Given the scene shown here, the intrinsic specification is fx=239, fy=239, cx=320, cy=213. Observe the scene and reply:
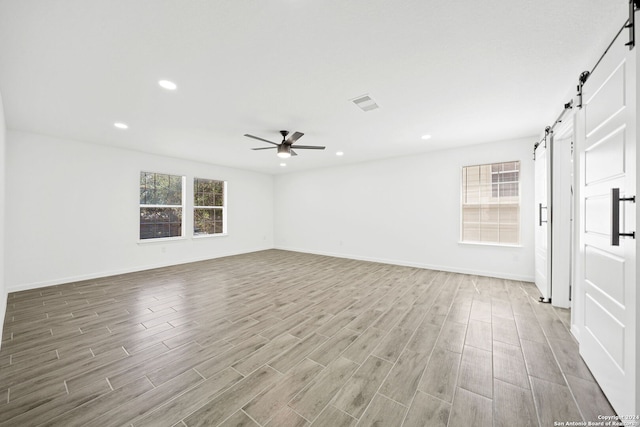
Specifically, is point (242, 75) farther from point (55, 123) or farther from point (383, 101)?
point (55, 123)

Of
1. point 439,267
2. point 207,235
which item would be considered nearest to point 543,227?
point 439,267

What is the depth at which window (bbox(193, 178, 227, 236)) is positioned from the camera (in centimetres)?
654

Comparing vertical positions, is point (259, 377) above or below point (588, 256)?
below

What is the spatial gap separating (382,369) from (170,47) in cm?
319

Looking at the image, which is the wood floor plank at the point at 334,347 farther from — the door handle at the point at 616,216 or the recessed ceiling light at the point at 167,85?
the recessed ceiling light at the point at 167,85

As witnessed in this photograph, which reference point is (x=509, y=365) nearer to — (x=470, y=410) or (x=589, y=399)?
(x=589, y=399)

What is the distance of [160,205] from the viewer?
228 inches

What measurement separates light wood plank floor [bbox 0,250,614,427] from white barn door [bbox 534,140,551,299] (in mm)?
317

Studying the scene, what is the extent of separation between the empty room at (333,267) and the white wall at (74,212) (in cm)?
3

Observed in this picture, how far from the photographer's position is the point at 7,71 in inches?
92.2

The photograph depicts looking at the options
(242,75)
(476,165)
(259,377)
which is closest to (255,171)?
(242,75)

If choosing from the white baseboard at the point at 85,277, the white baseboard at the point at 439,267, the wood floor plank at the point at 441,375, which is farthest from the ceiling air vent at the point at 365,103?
the white baseboard at the point at 85,277

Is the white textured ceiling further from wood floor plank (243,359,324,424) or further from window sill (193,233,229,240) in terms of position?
window sill (193,233,229,240)

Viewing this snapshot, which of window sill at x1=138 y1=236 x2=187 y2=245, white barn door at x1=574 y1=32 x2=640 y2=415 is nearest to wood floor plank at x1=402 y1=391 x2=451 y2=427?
white barn door at x1=574 y1=32 x2=640 y2=415
